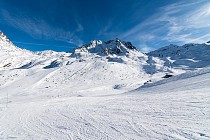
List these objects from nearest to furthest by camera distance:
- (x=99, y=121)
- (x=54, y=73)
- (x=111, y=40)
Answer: (x=99, y=121) → (x=54, y=73) → (x=111, y=40)

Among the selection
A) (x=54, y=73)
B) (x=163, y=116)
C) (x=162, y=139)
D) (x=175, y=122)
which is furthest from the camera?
(x=54, y=73)

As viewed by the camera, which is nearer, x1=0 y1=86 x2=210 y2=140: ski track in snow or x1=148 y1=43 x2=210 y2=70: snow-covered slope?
x1=0 y1=86 x2=210 y2=140: ski track in snow

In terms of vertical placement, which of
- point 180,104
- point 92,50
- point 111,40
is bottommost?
point 180,104

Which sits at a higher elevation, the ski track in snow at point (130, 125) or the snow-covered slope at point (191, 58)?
the snow-covered slope at point (191, 58)

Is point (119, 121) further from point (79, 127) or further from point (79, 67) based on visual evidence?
point (79, 67)

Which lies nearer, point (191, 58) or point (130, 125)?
point (130, 125)

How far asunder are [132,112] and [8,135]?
5.74m

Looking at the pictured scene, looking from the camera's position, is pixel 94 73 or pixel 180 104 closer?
pixel 180 104

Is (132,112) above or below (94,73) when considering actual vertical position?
below

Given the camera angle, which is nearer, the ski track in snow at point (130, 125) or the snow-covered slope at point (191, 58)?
the ski track in snow at point (130, 125)

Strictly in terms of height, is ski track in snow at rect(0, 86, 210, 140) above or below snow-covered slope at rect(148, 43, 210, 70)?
below

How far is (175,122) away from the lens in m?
5.84

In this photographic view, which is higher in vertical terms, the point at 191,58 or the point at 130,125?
the point at 191,58

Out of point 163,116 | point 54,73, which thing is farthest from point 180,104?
point 54,73
